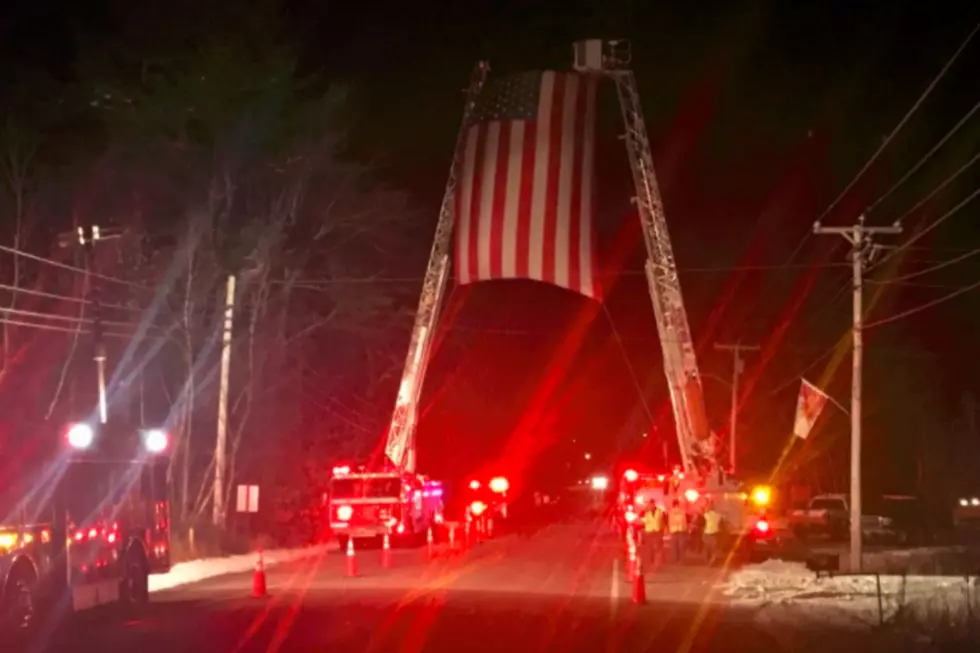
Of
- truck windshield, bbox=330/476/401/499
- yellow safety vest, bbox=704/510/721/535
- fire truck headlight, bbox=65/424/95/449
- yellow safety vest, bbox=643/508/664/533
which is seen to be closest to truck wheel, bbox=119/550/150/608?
fire truck headlight, bbox=65/424/95/449

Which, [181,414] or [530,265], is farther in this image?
[181,414]

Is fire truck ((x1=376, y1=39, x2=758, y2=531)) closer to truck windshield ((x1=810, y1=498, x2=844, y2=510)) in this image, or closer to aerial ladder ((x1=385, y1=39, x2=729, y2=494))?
aerial ladder ((x1=385, y1=39, x2=729, y2=494))

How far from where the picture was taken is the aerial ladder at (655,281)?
34.9m

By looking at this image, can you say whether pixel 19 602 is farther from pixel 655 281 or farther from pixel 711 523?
pixel 655 281

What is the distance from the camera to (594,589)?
2466 cm

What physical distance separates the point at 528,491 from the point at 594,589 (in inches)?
2628

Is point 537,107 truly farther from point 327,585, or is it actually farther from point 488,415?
point 488,415

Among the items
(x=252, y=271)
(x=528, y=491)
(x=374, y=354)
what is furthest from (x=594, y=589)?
(x=528, y=491)

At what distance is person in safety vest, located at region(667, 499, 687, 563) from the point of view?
3198cm

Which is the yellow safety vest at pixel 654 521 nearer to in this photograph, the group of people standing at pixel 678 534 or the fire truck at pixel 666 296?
the group of people standing at pixel 678 534

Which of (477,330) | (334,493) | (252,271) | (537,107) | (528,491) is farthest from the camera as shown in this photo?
(528,491)

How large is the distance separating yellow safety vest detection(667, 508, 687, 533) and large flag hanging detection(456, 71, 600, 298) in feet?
19.6

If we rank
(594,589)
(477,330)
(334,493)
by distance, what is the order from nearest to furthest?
(594,589) < (334,493) < (477,330)

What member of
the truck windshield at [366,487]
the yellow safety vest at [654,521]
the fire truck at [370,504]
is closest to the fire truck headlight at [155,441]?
the yellow safety vest at [654,521]
